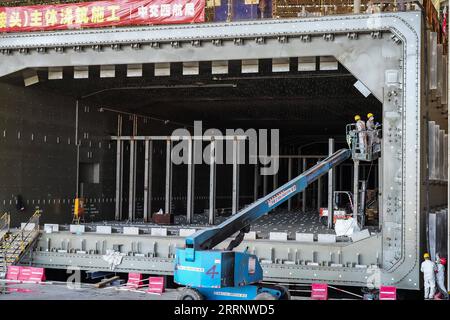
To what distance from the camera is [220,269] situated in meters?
13.9

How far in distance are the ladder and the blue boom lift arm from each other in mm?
9005

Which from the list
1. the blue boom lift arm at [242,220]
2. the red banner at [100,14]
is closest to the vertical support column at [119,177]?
the red banner at [100,14]

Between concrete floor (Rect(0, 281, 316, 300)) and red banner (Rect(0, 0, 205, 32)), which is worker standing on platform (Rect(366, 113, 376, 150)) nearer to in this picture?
concrete floor (Rect(0, 281, 316, 300))

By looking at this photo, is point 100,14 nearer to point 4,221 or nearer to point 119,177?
point 4,221

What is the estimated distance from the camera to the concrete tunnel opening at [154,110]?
24047 millimetres

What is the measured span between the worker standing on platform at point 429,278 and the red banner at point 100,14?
1051cm

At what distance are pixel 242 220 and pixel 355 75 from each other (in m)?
6.60

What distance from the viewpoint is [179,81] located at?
26016 millimetres

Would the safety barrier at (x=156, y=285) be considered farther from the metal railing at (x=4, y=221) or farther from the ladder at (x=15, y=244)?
the metal railing at (x=4, y=221)

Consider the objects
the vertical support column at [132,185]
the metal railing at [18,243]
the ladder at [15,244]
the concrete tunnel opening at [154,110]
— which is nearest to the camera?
the ladder at [15,244]

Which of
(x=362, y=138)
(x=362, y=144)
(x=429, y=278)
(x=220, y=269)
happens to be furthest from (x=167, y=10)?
(x=429, y=278)
